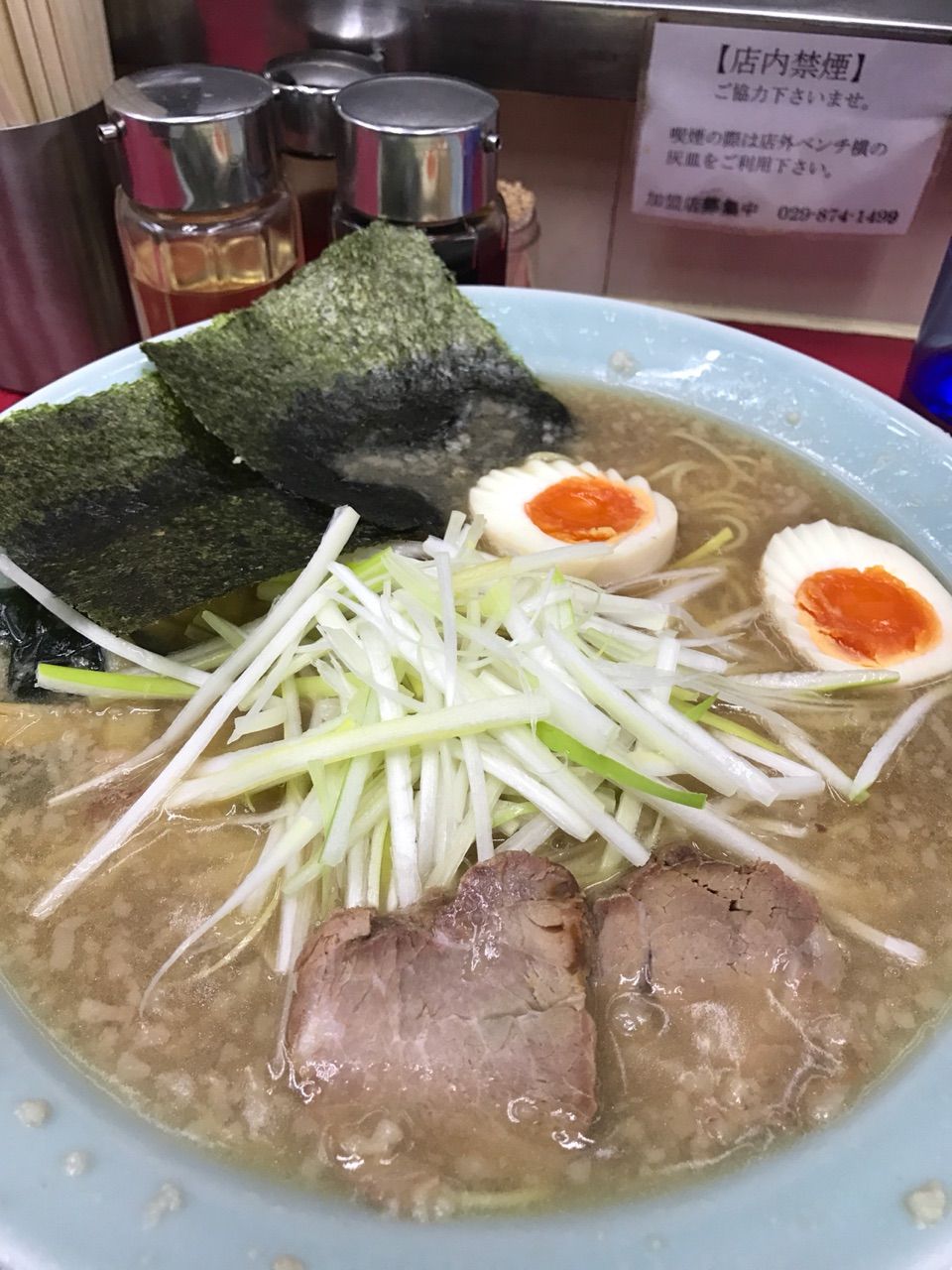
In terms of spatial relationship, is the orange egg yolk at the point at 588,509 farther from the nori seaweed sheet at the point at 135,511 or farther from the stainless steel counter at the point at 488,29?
the stainless steel counter at the point at 488,29

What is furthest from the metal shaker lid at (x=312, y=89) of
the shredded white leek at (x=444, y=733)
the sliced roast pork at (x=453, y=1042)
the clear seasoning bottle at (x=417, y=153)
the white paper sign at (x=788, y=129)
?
the sliced roast pork at (x=453, y=1042)

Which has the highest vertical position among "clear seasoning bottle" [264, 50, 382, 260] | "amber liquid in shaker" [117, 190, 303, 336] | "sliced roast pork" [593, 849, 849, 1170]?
"clear seasoning bottle" [264, 50, 382, 260]

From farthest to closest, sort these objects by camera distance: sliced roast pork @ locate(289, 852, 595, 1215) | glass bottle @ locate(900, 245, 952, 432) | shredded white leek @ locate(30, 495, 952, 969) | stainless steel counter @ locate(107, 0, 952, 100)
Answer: glass bottle @ locate(900, 245, 952, 432) → stainless steel counter @ locate(107, 0, 952, 100) → shredded white leek @ locate(30, 495, 952, 969) → sliced roast pork @ locate(289, 852, 595, 1215)

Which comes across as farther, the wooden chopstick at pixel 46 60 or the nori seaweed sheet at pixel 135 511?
the wooden chopstick at pixel 46 60

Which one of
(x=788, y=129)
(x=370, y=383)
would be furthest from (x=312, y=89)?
(x=788, y=129)

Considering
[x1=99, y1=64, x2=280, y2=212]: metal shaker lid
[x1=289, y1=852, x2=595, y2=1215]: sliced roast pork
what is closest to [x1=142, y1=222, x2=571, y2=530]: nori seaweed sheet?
[x1=99, y1=64, x2=280, y2=212]: metal shaker lid

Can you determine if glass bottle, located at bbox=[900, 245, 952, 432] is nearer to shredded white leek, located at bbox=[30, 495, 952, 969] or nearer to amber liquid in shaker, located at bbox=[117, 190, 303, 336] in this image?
shredded white leek, located at bbox=[30, 495, 952, 969]

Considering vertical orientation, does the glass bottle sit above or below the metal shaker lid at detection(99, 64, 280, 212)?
below

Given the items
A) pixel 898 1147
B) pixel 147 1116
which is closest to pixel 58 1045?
pixel 147 1116
